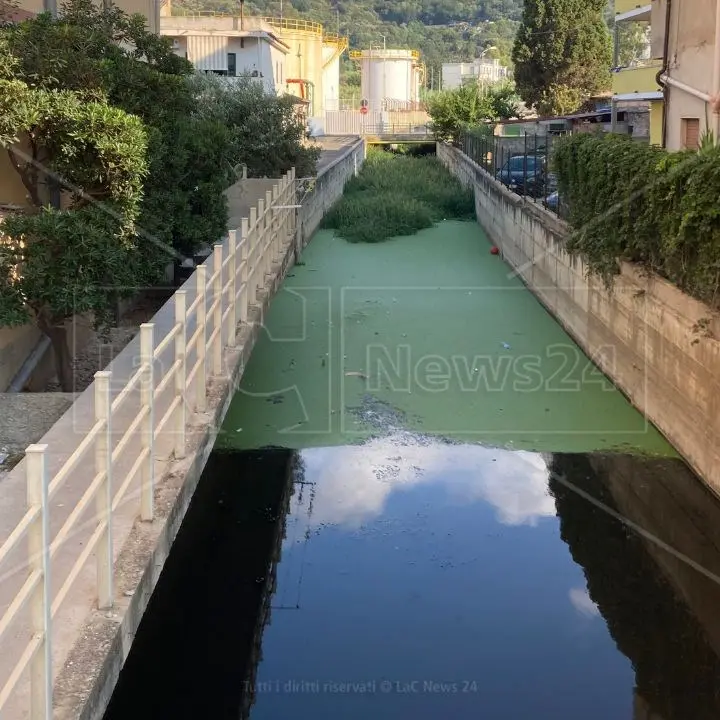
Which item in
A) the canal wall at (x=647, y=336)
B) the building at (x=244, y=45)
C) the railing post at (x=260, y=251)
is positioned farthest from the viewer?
the building at (x=244, y=45)

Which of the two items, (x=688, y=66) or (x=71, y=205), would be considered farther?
(x=688, y=66)

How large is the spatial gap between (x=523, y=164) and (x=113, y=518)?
57.5 ft

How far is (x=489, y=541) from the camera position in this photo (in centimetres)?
754

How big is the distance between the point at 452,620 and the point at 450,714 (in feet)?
3.18

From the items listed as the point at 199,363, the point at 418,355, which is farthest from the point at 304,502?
the point at 418,355

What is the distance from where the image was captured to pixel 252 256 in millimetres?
10977

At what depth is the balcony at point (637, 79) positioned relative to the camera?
22.2 meters

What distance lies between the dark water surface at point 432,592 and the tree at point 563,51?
39306 mm

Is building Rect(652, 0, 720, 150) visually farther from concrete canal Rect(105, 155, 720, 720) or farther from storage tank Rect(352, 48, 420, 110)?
storage tank Rect(352, 48, 420, 110)

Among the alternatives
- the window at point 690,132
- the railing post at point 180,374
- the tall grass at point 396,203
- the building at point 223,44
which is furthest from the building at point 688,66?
the building at point 223,44

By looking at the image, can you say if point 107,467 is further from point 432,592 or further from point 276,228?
point 276,228

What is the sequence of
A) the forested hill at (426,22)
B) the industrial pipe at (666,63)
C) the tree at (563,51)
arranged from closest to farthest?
the industrial pipe at (666,63) → the tree at (563,51) → the forested hill at (426,22)

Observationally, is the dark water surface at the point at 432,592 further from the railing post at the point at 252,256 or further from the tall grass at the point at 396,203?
the tall grass at the point at 396,203

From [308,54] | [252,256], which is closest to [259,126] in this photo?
[252,256]
